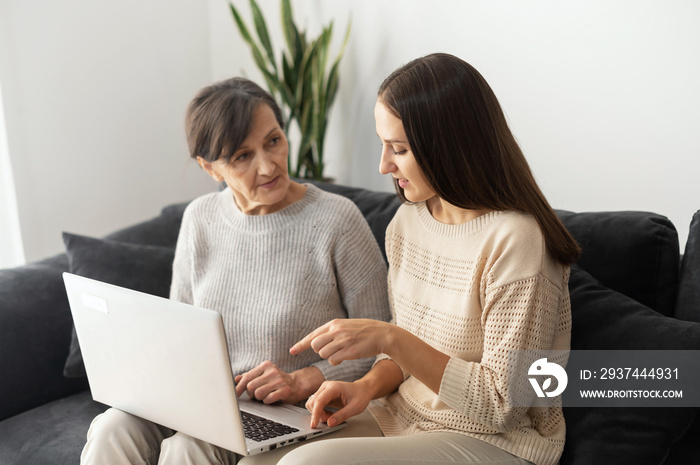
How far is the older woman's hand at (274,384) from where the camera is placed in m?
1.42

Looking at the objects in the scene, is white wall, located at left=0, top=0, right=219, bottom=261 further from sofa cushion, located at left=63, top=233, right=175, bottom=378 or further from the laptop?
the laptop

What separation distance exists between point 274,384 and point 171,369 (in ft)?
0.94

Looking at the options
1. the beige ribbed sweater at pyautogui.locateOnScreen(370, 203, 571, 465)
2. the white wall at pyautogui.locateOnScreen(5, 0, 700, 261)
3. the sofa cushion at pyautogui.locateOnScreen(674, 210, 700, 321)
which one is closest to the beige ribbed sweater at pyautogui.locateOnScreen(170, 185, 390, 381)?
the beige ribbed sweater at pyautogui.locateOnScreen(370, 203, 571, 465)

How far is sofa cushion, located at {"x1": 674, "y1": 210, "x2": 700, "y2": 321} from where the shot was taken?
1.35 metres

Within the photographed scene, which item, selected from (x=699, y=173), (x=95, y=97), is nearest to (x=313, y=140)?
(x=95, y=97)

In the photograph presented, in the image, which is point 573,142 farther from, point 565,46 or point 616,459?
point 616,459

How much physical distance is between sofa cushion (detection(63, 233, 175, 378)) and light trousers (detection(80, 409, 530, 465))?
23.7 inches

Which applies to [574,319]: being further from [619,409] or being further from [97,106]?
[97,106]

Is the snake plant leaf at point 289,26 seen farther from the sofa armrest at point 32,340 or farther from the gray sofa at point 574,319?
the sofa armrest at point 32,340

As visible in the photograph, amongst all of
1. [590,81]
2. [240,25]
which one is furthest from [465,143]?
[240,25]

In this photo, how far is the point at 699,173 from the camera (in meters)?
1.67

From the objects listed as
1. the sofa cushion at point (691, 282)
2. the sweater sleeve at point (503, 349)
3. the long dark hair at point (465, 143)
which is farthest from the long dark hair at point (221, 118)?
the sofa cushion at point (691, 282)

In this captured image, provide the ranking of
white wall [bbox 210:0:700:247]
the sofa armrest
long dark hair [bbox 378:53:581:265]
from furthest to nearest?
the sofa armrest
white wall [bbox 210:0:700:247]
long dark hair [bbox 378:53:581:265]

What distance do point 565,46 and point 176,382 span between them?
140 centimetres
